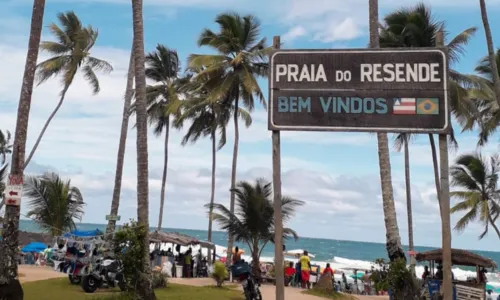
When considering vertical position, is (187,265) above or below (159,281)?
above

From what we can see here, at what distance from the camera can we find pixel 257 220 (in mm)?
20359

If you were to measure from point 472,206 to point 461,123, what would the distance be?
7.44 meters

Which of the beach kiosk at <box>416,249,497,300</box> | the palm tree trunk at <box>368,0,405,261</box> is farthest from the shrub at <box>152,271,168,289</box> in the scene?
the beach kiosk at <box>416,249,497,300</box>

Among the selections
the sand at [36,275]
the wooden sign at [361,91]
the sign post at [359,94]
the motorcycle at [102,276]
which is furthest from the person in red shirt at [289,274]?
the wooden sign at [361,91]

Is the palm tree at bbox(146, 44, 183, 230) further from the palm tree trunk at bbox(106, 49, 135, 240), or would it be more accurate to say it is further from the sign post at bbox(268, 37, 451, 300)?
the sign post at bbox(268, 37, 451, 300)

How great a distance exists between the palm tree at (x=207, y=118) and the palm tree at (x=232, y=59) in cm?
194

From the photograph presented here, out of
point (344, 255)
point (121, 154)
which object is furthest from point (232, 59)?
point (344, 255)

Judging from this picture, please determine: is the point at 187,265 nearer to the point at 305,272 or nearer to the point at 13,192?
the point at 305,272

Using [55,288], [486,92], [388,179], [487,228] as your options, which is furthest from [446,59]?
[487,228]

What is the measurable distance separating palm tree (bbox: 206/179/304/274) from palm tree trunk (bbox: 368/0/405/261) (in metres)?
6.53

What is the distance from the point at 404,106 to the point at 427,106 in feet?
1.22

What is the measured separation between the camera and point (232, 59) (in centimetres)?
2712

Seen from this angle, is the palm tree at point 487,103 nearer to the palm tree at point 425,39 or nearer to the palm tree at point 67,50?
the palm tree at point 425,39

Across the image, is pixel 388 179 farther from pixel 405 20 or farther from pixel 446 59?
pixel 405 20
